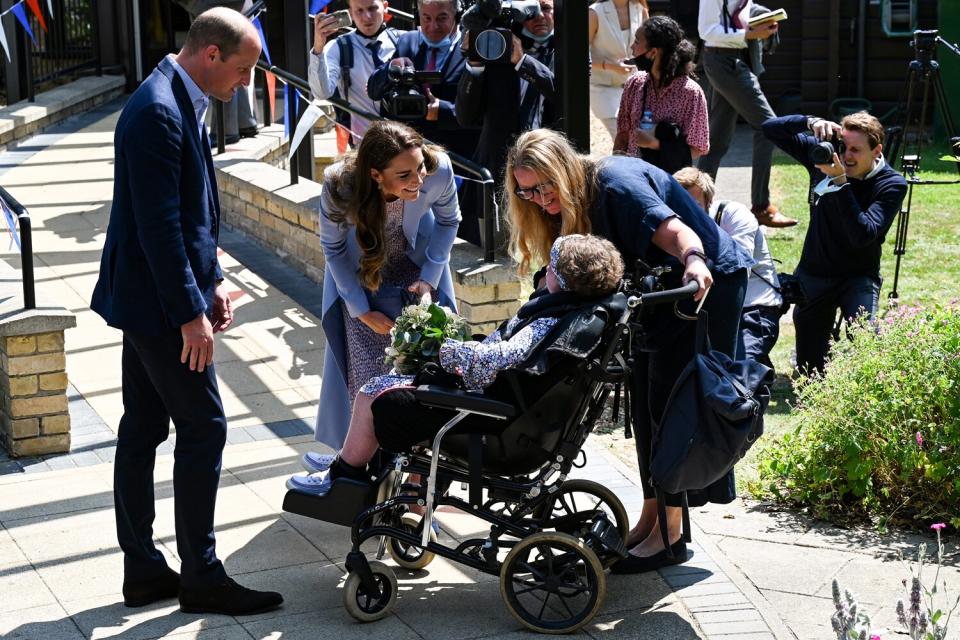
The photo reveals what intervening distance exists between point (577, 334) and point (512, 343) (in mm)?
210

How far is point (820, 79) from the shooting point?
A: 47.2ft

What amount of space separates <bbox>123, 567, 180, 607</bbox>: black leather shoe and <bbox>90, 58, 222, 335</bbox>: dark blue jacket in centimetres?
85

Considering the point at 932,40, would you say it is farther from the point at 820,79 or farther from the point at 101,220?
the point at 820,79

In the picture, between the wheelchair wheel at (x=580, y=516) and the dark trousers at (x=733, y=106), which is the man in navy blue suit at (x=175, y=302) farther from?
the dark trousers at (x=733, y=106)

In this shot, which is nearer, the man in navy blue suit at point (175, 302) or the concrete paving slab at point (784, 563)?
the man in navy blue suit at point (175, 302)

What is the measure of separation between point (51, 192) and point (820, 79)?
8.62 m

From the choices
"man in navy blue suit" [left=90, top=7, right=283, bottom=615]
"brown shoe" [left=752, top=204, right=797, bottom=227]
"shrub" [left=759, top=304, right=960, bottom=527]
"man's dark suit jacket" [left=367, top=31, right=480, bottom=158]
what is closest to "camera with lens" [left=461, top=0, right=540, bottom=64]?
"man's dark suit jacket" [left=367, top=31, right=480, bottom=158]

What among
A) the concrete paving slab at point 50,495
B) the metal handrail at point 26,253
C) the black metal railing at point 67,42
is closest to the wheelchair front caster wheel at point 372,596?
the concrete paving slab at point 50,495

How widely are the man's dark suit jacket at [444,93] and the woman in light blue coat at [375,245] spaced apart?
2461 millimetres

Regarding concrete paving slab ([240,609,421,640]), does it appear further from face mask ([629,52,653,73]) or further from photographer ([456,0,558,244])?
face mask ([629,52,653,73])

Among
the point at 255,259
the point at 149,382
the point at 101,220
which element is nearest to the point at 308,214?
the point at 255,259

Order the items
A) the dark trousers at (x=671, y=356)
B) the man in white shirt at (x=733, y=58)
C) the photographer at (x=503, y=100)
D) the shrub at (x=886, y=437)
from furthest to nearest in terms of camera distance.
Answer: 1. the man in white shirt at (x=733, y=58)
2. the photographer at (x=503, y=100)
3. the shrub at (x=886, y=437)
4. the dark trousers at (x=671, y=356)

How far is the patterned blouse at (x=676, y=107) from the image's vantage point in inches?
292

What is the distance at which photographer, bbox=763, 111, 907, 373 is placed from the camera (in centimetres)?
631
